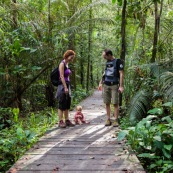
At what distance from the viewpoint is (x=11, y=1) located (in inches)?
348

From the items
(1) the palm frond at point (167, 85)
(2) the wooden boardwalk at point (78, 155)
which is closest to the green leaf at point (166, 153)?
(2) the wooden boardwalk at point (78, 155)

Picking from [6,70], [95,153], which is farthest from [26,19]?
[95,153]

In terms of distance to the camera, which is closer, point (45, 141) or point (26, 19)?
point (45, 141)

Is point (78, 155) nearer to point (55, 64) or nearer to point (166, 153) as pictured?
point (166, 153)

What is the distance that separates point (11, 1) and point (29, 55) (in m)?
1.79

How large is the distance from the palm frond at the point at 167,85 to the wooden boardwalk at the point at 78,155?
1312 millimetres

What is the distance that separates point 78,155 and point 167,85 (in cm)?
266

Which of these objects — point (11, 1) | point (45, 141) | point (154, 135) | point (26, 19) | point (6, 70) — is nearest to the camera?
point (154, 135)

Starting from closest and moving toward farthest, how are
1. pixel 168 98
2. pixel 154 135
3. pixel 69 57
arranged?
1. pixel 154 135
2. pixel 168 98
3. pixel 69 57

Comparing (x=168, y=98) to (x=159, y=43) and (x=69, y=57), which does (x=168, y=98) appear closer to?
(x=69, y=57)

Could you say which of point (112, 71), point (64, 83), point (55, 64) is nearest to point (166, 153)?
point (112, 71)

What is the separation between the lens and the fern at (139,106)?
6.22m

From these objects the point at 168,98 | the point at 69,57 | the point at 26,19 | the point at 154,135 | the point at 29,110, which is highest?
the point at 26,19

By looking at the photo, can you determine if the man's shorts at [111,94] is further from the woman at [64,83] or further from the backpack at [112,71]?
the woman at [64,83]
